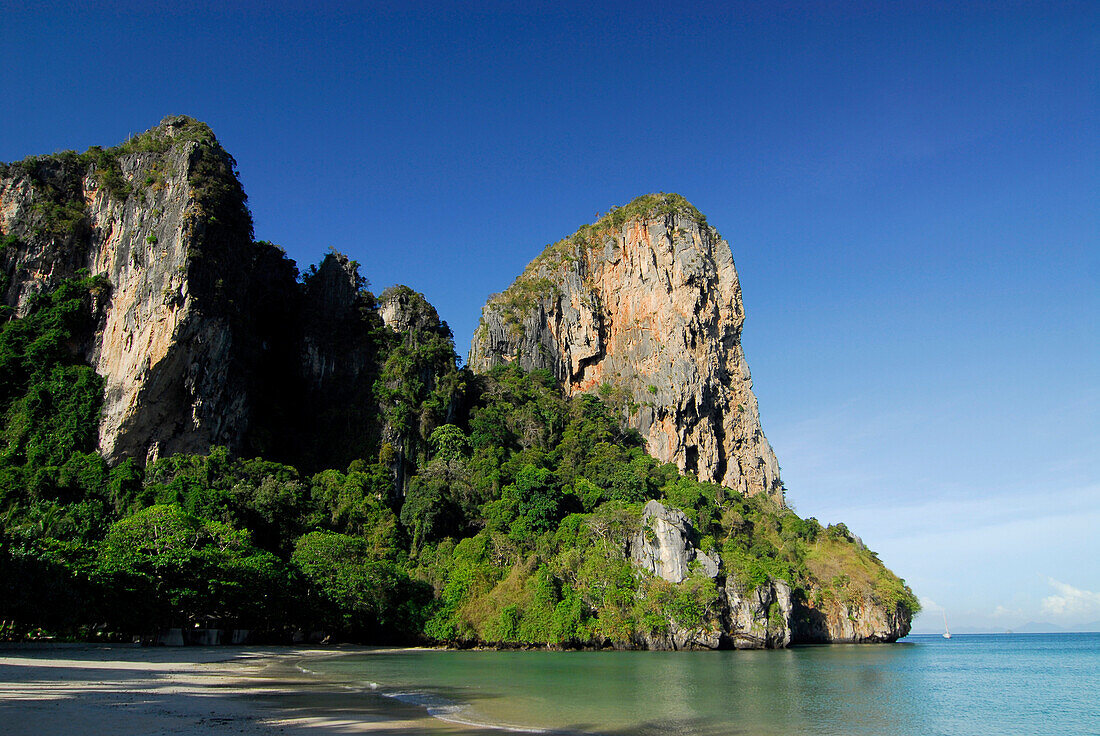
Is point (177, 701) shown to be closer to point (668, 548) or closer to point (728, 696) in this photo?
point (728, 696)

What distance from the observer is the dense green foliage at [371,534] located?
3572 cm

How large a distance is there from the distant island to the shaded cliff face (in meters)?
0.21

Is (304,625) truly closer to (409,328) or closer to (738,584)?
(738,584)

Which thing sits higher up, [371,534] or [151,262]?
[151,262]

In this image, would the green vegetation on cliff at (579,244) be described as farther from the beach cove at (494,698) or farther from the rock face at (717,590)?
the beach cove at (494,698)

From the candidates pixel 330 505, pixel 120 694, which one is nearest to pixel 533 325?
pixel 330 505

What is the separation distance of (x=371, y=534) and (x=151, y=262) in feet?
93.3

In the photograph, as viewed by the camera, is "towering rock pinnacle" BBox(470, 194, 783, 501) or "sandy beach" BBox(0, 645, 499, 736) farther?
"towering rock pinnacle" BBox(470, 194, 783, 501)

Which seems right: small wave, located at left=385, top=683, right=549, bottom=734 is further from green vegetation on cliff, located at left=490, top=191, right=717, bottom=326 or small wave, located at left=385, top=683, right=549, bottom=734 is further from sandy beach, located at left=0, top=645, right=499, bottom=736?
green vegetation on cliff, located at left=490, top=191, right=717, bottom=326

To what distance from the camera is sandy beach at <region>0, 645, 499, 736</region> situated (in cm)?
1245

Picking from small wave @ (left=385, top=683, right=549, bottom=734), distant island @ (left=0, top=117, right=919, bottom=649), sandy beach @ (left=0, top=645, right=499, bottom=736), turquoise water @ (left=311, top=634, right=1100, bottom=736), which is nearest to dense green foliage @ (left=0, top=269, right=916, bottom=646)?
distant island @ (left=0, top=117, right=919, bottom=649)

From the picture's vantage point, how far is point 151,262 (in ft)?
185

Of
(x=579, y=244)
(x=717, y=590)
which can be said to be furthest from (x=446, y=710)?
(x=579, y=244)

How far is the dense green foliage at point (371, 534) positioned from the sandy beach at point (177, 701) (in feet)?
29.1
